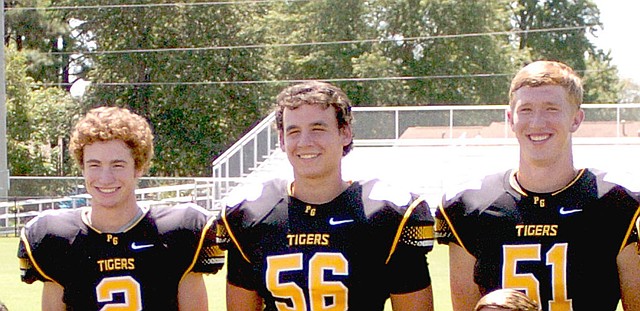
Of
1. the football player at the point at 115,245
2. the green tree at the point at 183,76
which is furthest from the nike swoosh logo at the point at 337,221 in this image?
the green tree at the point at 183,76

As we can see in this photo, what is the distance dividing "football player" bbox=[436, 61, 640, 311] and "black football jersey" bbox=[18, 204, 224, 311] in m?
1.18

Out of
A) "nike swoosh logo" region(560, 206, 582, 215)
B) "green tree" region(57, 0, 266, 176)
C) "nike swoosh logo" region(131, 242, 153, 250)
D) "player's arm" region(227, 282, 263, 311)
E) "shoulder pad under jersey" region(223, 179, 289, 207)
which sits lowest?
"player's arm" region(227, 282, 263, 311)

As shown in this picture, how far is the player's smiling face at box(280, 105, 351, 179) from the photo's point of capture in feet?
11.9

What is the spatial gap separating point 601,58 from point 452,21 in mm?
10917

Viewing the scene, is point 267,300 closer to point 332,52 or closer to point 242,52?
point 242,52

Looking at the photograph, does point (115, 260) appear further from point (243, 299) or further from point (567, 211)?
point (567, 211)

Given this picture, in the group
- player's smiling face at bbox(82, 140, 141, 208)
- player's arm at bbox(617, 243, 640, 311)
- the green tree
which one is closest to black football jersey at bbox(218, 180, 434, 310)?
player's smiling face at bbox(82, 140, 141, 208)

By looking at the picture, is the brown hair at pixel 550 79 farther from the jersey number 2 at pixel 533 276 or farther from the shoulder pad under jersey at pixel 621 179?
the jersey number 2 at pixel 533 276

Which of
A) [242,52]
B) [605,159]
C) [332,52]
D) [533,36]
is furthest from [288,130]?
[533,36]

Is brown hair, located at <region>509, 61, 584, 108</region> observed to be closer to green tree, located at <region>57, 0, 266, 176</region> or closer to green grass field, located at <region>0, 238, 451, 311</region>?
green grass field, located at <region>0, 238, 451, 311</region>

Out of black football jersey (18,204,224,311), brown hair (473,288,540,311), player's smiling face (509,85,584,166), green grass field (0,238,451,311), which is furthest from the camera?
green grass field (0,238,451,311)

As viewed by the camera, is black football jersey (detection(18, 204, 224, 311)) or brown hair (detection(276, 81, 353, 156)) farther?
black football jersey (detection(18, 204, 224, 311))

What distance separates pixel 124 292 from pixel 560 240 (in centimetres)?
170

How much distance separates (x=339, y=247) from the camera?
11.9ft
